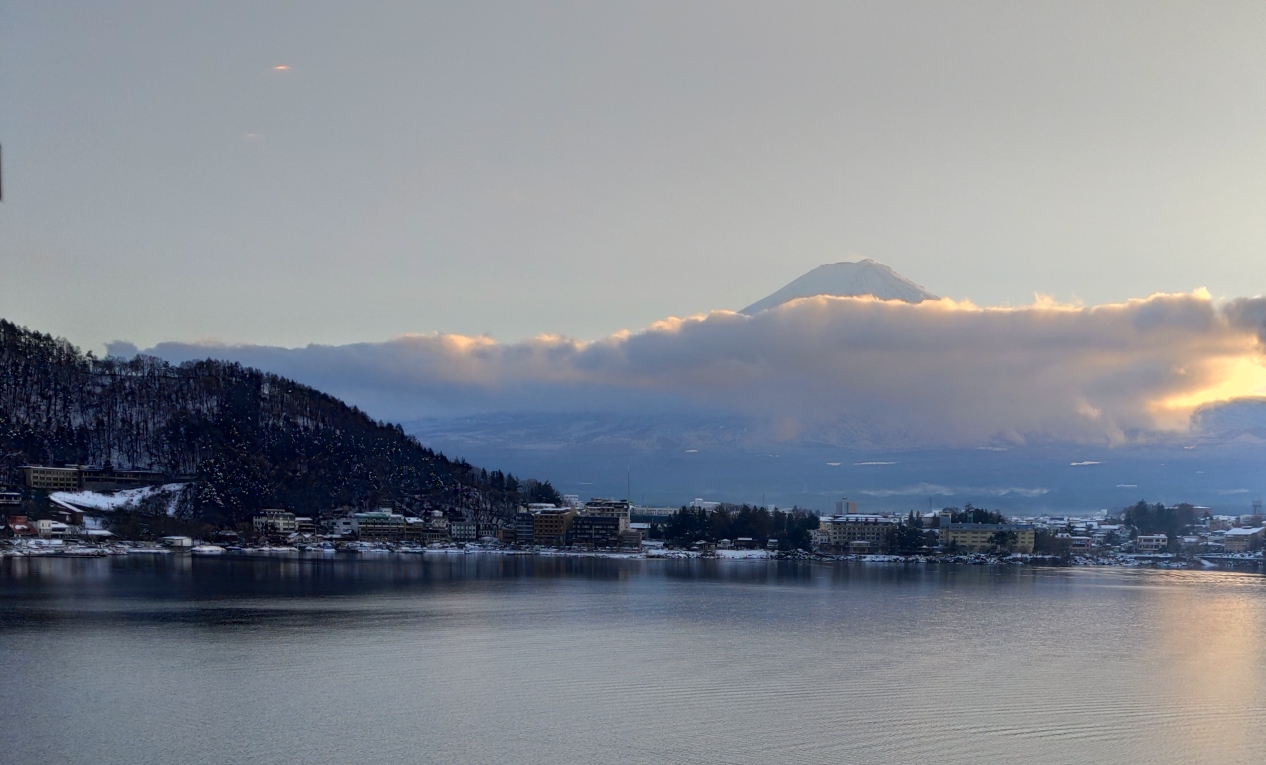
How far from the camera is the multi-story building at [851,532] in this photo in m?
81.6

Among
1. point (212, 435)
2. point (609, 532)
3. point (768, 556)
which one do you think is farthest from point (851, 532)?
point (212, 435)

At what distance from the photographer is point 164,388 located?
270 feet

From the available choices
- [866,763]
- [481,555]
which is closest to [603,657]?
[866,763]

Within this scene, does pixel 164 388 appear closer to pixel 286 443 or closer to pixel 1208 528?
pixel 286 443

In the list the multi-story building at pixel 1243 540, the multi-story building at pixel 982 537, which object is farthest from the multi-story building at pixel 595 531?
the multi-story building at pixel 1243 540

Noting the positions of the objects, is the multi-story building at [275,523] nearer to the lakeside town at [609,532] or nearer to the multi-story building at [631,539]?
the lakeside town at [609,532]

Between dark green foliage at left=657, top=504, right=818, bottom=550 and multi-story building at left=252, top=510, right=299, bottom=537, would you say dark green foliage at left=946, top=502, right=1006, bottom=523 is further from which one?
multi-story building at left=252, top=510, right=299, bottom=537

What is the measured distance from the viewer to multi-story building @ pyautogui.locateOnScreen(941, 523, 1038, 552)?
79.0m

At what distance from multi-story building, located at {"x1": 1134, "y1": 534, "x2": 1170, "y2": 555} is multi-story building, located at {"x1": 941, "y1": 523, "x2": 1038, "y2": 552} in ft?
29.7

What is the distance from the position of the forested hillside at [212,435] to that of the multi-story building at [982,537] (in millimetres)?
36141

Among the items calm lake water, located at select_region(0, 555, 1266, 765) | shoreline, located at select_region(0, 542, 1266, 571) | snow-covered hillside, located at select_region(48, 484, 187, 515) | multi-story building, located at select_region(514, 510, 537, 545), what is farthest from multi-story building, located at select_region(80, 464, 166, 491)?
calm lake water, located at select_region(0, 555, 1266, 765)

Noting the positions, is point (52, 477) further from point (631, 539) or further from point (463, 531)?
point (631, 539)

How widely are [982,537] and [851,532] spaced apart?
32.6 ft

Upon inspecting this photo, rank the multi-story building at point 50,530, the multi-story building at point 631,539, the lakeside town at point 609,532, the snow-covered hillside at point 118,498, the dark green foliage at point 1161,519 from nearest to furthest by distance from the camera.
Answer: the multi-story building at point 50,530
the lakeside town at point 609,532
the snow-covered hillside at point 118,498
the multi-story building at point 631,539
the dark green foliage at point 1161,519
